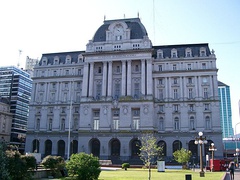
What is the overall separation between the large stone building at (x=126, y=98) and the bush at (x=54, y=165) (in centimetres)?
3539

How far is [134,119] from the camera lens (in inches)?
2741

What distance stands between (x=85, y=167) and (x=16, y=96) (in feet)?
296

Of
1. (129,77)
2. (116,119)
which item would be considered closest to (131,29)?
(129,77)

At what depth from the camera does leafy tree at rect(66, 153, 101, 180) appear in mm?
25844

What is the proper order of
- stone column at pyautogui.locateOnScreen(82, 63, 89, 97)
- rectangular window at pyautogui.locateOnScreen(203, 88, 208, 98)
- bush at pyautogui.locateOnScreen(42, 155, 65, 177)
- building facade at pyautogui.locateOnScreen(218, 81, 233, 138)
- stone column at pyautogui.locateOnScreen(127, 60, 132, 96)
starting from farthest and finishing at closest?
building facade at pyautogui.locateOnScreen(218, 81, 233, 138) < stone column at pyautogui.locateOnScreen(82, 63, 89, 97) < stone column at pyautogui.locateOnScreen(127, 60, 132, 96) < rectangular window at pyautogui.locateOnScreen(203, 88, 208, 98) < bush at pyautogui.locateOnScreen(42, 155, 65, 177)

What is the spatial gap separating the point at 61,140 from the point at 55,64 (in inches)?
945

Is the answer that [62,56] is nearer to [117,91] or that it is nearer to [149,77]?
[117,91]

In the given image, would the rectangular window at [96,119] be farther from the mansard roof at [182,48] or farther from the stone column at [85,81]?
the mansard roof at [182,48]

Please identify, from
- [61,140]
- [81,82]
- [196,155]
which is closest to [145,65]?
[81,82]

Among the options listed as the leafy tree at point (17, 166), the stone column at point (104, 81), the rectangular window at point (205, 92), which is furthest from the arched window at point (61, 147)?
the leafy tree at point (17, 166)

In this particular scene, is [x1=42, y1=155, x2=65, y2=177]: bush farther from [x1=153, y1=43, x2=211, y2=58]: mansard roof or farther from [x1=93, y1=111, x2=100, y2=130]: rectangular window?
[x1=153, y1=43, x2=211, y2=58]: mansard roof

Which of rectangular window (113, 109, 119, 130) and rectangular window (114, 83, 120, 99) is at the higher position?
rectangular window (114, 83, 120, 99)

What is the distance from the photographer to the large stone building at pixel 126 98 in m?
68.4

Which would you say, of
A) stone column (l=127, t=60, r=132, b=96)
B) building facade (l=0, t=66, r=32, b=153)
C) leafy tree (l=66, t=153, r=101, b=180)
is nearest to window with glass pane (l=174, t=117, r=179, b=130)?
stone column (l=127, t=60, r=132, b=96)
